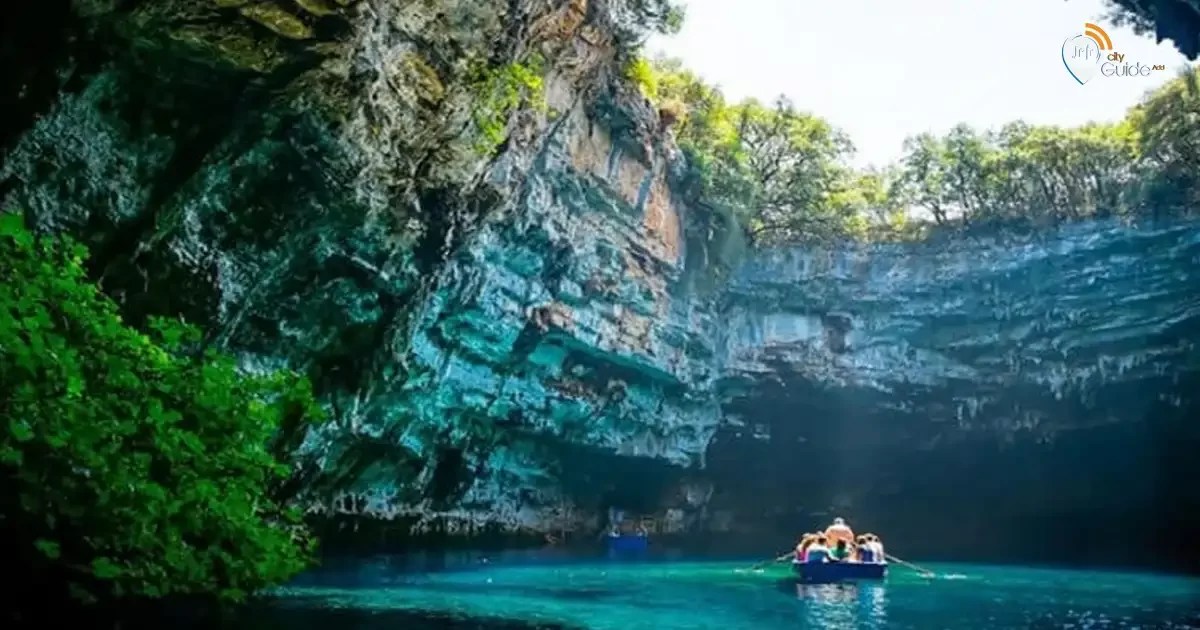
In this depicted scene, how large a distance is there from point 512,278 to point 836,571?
9.68 meters

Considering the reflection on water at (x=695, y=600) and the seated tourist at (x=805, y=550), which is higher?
the seated tourist at (x=805, y=550)

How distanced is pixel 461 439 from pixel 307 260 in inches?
391

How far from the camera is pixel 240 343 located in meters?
15.0

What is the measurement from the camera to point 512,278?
2147 cm

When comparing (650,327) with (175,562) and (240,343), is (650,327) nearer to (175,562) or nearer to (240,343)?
(240,343)

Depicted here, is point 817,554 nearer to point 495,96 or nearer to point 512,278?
point 512,278

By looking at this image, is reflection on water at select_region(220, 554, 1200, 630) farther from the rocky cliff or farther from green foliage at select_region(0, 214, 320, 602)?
the rocky cliff

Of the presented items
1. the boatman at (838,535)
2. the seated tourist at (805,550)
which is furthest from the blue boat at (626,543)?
the seated tourist at (805,550)

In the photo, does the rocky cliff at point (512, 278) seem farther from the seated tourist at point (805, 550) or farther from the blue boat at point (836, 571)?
the blue boat at point (836, 571)

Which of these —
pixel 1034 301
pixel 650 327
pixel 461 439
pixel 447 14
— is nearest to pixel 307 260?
pixel 447 14

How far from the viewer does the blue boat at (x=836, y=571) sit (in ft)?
68.8

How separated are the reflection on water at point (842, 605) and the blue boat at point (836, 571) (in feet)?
0.96

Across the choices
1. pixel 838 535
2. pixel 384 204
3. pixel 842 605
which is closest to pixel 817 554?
pixel 838 535

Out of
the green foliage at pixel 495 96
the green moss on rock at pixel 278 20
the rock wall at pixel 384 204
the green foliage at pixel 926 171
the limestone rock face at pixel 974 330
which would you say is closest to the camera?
the rock wall at pixel 384 204
